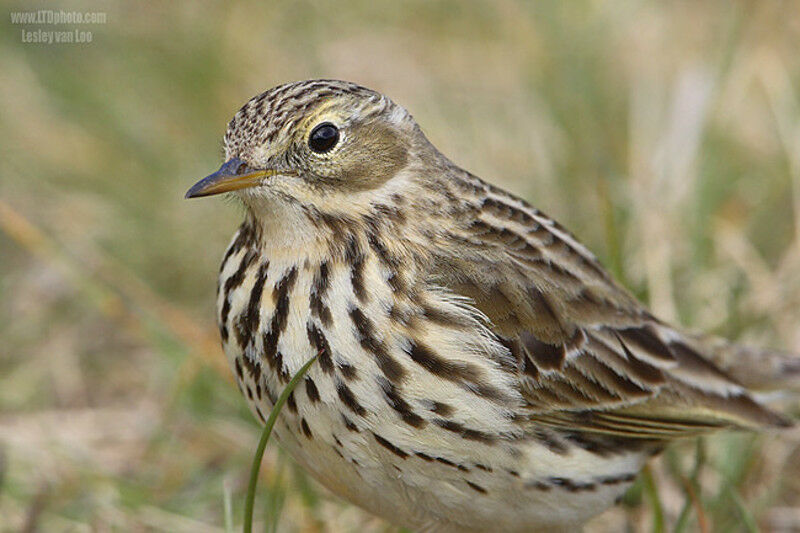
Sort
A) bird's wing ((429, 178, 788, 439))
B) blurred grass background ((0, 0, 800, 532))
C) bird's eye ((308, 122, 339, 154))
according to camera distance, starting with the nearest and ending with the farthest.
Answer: bird's eye ((308, 122, 339, 154))
bird's wing ((429, 178, 788, 439))
blurred grass background ((0, 0, 800, 532))

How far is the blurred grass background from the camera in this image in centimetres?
528

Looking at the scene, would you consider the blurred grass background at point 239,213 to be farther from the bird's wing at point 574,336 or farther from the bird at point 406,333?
the bird at point 406,333

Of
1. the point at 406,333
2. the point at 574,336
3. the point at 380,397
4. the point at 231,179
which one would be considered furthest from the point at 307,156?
the point at 574,336

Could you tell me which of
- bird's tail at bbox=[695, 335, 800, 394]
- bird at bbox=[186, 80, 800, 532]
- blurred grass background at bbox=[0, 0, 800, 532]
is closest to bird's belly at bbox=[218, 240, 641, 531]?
bird at bbox=[186, 80, 800, 532]

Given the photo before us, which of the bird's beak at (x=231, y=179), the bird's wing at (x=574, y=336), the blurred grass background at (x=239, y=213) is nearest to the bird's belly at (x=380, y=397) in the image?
the bird's wing at (x=574, y=336)

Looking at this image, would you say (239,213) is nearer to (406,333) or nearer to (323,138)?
(323,138)

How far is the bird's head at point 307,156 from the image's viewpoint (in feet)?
12.6

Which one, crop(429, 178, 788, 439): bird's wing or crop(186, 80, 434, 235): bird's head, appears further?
crop(429, 178, 788, 439): bird's wing

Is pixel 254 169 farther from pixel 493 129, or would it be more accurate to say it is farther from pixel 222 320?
pixel 493 129

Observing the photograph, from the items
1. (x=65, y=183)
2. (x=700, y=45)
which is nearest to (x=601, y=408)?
(x=65, y=183)

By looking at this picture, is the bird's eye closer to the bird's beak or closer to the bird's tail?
the bird's beak

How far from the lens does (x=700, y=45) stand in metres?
8.57

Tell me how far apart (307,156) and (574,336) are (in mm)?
1092

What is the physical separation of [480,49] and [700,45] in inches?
57.6
